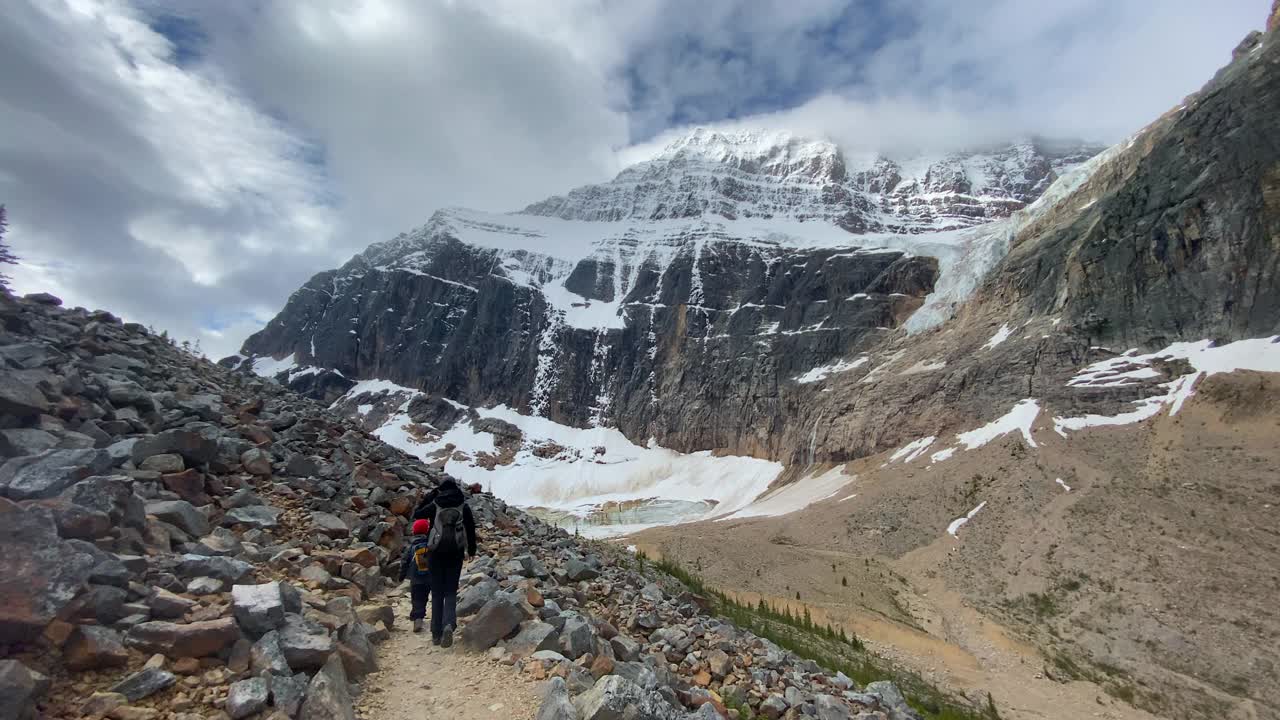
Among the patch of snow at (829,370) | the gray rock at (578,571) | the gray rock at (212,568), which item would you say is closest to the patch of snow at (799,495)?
the patch of snow at (829,370)

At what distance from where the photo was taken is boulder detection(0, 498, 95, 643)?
147 inches

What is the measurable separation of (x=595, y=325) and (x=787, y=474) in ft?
247

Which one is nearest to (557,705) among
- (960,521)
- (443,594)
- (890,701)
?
(443,594)

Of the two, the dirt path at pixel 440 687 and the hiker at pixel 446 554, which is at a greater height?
the hiker at pixel 446 554

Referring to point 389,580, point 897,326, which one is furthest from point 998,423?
point 389,580

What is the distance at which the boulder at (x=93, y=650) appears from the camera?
383 centimetres

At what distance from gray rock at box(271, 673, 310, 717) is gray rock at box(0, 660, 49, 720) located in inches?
48.4

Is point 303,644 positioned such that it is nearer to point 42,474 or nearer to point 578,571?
point 42,474

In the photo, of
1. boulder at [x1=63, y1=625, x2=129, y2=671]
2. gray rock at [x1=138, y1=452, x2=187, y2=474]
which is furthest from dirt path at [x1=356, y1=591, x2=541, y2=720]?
gray rock at [x1=138, y1=452, x2=187, y2=474]

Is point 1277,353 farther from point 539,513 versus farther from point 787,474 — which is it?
point 539,513

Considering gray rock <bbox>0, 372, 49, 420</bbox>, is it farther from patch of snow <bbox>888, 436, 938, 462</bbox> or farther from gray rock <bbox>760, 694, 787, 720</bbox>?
patch of snow <bbox>888, 436, 938, 462</bbox>

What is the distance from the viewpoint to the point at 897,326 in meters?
96.6

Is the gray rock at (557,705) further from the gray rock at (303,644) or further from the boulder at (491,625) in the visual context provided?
the gray rock at (303,644)

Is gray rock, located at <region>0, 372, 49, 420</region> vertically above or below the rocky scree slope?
above
